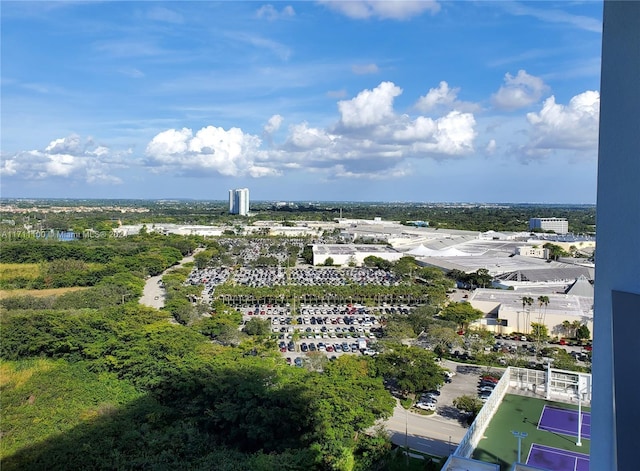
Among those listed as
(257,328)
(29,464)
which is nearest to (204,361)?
(29,464)

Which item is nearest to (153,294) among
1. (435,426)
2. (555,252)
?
(435,426)

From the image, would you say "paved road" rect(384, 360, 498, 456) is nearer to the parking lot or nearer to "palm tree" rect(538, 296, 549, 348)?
the parking lot

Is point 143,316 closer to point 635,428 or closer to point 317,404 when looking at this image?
point 317,404

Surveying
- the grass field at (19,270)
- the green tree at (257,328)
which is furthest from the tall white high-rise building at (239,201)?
the green tree at (257,328)

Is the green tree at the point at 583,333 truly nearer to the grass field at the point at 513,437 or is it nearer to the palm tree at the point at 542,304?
the palm tree at the point at 542,304

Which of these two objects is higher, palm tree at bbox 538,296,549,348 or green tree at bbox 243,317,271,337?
palm tree at bbox 538,296,549,348

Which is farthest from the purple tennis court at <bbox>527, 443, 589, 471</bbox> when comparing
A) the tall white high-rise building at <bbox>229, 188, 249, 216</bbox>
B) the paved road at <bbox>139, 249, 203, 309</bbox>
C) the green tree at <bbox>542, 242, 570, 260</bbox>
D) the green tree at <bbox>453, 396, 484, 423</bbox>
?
the tall white high-rise building at <bbox>229, 188, 249, 216</bbox>
